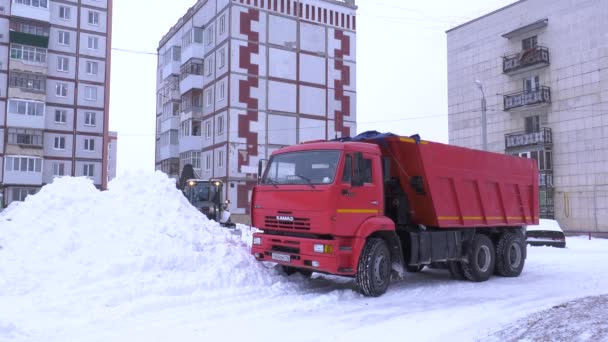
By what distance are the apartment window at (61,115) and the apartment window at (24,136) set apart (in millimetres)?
2666

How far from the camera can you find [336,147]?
995 centimetres

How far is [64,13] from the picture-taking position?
176 ft

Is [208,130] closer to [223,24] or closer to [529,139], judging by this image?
[223,24]

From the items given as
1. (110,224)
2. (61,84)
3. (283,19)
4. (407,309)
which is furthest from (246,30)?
(407,309)

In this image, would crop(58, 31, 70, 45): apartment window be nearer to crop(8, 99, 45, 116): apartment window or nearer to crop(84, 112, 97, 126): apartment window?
crop(8, 99, 45, 116): apartment window

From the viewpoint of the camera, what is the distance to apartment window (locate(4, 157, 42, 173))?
158 ft

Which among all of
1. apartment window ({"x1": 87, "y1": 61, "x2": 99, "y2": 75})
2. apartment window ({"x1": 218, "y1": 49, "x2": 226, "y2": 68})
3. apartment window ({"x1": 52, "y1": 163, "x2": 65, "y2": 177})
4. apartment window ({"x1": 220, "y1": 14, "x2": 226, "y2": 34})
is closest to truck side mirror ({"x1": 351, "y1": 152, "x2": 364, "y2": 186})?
apartment window ({"x1": 218, "y1": 49, "x2": 226, "y2": 68})

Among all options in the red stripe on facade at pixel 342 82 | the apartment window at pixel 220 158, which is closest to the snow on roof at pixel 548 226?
the apartment window at pixel 220 158

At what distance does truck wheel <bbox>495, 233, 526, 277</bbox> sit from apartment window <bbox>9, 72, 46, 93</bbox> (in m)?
48.7

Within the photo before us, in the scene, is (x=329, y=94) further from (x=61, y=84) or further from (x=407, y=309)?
(x=407, y=309)

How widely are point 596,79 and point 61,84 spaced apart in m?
47.2

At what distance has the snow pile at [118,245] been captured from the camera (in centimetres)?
938

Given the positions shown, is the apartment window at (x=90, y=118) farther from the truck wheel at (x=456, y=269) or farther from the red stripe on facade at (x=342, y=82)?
the truck wheel at (x=456, y=269)

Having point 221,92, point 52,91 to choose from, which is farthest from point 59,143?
point 221,92
